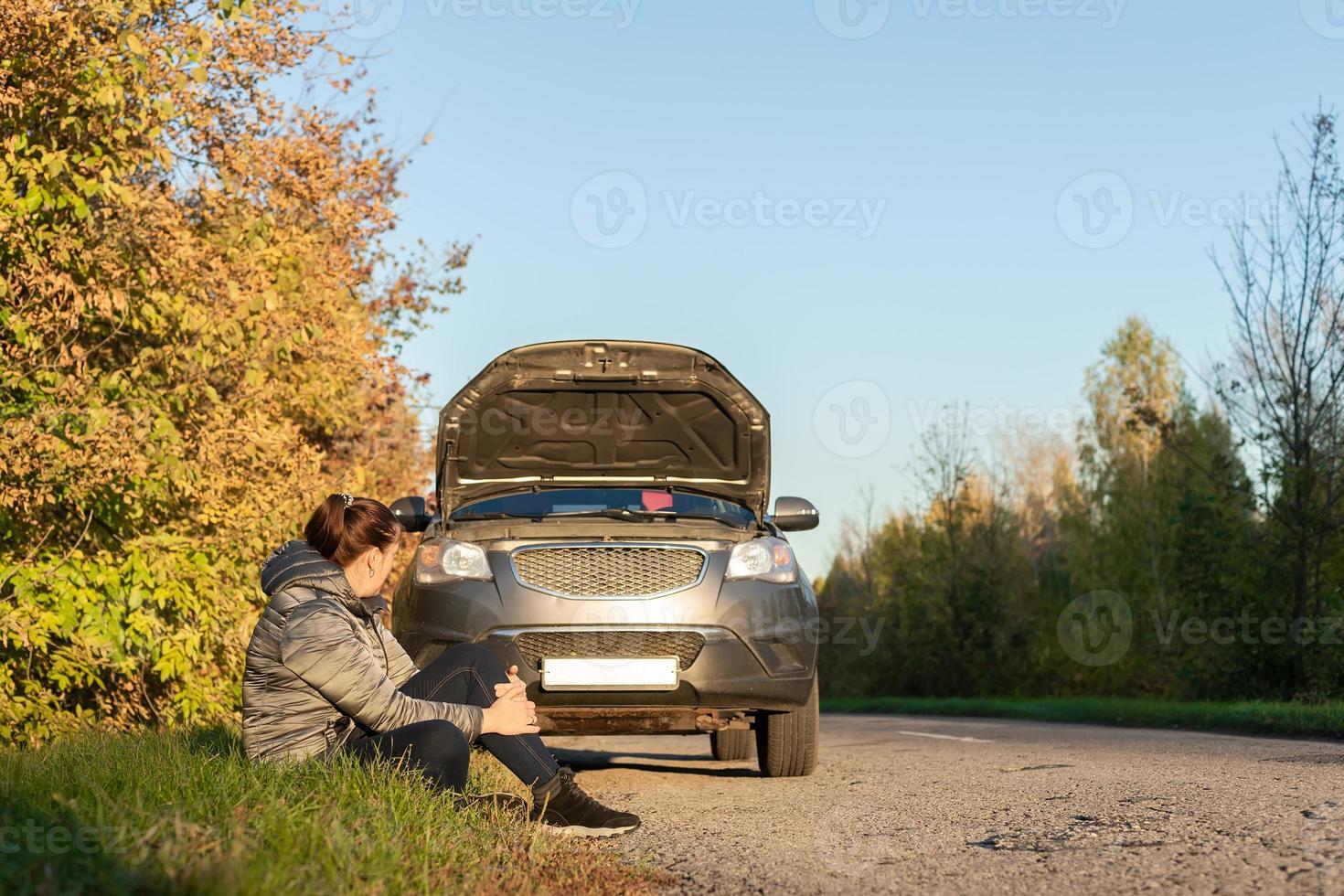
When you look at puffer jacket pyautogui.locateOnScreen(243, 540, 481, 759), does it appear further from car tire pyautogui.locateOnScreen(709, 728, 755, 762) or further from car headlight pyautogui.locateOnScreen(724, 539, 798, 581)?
car tire pyautogui.locateOnScreen(709, 728, 755, 762)

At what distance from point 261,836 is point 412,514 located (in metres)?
4.38

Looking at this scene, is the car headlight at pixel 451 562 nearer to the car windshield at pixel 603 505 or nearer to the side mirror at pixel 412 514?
the car windshield at pixel 603 505

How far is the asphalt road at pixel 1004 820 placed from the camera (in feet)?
13.8

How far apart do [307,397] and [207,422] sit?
2.27 meters

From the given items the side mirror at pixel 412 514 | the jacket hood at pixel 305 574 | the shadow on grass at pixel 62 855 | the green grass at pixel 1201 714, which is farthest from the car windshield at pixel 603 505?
the green grass at pixel 1201 714

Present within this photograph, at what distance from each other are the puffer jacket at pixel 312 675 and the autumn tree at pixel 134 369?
383 cm

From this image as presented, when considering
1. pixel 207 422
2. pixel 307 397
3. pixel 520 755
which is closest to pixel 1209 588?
pixel 307 397

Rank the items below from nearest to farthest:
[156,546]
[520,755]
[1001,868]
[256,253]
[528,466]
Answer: [1001,868] < [520,755] < [528,466] < [156,546] < [256,253]

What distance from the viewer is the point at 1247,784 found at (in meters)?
6.16

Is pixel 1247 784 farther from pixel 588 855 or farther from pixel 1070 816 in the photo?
pixel 588 855

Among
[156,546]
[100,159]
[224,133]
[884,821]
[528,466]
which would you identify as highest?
[224,133]

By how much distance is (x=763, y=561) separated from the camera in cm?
709

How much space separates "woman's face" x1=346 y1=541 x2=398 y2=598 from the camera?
509 cm

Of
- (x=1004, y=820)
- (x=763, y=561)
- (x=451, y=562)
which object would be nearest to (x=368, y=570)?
(x=451, y=562)
